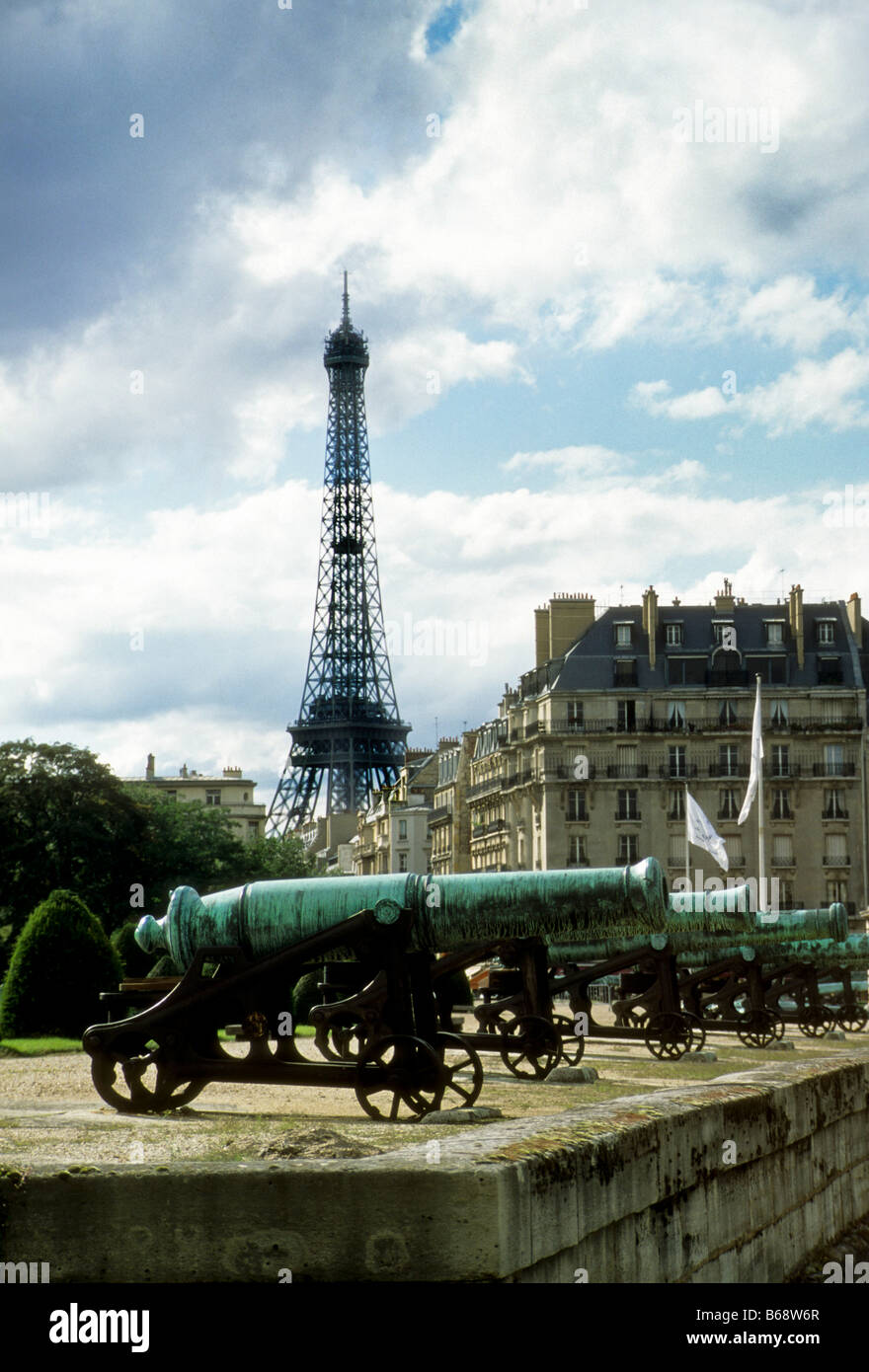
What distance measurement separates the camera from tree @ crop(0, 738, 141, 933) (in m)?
57.6

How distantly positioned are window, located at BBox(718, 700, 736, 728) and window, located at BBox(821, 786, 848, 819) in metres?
5.36

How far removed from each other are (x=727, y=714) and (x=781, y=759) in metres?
3.23

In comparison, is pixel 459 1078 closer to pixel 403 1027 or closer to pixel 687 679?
pixel 403 1027

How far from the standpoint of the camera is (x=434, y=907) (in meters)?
13.2

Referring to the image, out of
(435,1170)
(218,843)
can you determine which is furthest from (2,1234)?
(218,843)

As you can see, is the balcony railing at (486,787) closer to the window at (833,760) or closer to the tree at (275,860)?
the tree at (275,860)

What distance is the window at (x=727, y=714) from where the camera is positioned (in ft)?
264

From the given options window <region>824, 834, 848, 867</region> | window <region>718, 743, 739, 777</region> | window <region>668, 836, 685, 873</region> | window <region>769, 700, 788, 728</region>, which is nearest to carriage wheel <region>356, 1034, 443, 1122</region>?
window <region>668, 836, 685, 873</region>

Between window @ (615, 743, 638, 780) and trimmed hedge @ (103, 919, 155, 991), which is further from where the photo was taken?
window @ (615, 743, 638, 780)

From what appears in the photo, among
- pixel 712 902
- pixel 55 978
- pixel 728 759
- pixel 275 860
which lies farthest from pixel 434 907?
pixel 728 759

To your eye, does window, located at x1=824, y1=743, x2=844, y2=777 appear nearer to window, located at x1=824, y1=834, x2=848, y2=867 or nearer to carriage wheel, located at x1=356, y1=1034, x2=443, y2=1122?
window, located at x1=824, y1=834, x2=848, y2=867

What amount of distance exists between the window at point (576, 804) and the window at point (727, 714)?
287 inches

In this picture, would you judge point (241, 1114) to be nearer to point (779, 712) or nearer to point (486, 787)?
point (779, 712)

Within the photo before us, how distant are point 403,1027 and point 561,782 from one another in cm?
6787
